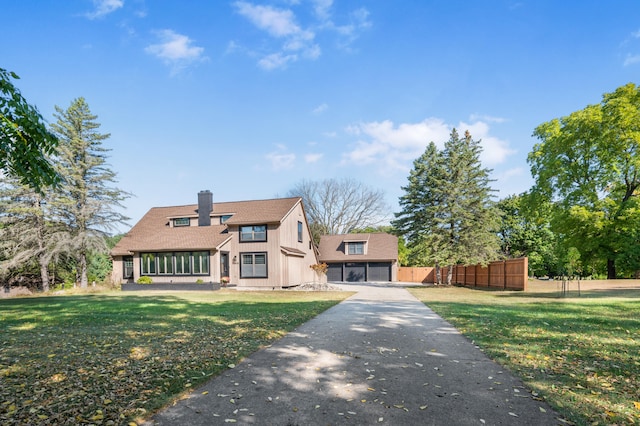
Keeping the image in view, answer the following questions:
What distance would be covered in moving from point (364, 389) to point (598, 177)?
29245 millimetres

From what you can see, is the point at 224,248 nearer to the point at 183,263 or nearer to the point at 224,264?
the point at 224,264

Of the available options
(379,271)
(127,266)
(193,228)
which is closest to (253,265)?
(193,228)

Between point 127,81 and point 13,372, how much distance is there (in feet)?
36.6

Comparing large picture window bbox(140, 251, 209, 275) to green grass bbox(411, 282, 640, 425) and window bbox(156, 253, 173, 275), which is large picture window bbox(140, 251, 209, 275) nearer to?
window bbox(156, 253, 173, 275)

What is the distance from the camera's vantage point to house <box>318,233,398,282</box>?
129 feet

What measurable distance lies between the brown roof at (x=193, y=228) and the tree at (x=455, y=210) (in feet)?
33.4

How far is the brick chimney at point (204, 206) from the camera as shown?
28.6 metres

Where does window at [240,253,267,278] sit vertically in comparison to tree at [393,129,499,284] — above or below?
below

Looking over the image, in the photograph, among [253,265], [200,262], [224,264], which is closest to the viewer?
[200,262]

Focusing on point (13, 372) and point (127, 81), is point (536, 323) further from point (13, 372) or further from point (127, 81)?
point (127, 81)

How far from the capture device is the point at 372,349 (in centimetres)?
619

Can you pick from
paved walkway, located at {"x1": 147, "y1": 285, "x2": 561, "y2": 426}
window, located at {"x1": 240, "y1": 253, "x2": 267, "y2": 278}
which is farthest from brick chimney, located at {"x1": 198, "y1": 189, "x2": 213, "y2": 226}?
paved walkway, located at {"x1": 147, "y1": 285, "x2": 561, "y2": 426}

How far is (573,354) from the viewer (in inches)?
226

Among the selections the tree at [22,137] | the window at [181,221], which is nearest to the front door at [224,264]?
the window at [181,221]
